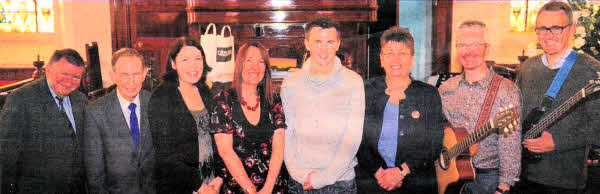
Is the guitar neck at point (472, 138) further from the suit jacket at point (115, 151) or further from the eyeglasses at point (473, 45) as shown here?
the suit jacket at point (115, 151)

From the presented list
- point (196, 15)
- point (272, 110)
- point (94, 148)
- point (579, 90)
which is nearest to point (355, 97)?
point (272, 110)

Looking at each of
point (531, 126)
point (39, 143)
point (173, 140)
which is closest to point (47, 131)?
point (39, 143)

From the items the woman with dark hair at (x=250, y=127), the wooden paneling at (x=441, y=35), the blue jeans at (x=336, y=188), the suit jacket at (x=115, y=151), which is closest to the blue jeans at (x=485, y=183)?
the blue jeans at (x=336, y=188)

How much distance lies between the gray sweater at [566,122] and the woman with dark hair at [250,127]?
3.47 feet

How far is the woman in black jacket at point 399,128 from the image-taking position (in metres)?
1.78

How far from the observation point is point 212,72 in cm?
199

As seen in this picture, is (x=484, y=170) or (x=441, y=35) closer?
(x=484, y=170)

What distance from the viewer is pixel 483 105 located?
1.79 meters

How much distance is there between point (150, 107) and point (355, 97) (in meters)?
0.79

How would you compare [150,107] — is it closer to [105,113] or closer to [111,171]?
[105,113]

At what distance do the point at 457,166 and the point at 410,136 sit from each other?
24 cm

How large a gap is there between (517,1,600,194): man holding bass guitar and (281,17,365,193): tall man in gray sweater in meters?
0.74

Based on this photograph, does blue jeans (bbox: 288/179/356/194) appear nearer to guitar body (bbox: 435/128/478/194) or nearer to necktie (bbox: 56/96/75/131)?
guitar body (bbox: 435/128/478/194)

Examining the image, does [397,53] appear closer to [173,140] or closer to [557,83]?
[557,83]
